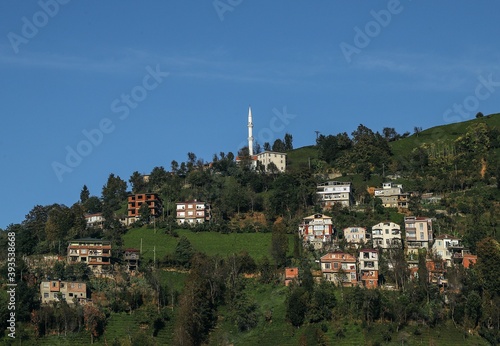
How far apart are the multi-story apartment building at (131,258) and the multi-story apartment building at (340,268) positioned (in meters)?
17.9

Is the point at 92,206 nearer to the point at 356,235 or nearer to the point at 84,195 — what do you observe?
the point at 84,195

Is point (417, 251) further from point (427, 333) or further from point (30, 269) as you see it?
point (30, 269)

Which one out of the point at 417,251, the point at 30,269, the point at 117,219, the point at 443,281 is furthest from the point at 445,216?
the point at 30,269

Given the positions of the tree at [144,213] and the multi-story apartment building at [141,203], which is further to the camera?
the multi-story apartment building at [141,203]

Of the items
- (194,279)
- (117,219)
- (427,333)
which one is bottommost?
(427,333)

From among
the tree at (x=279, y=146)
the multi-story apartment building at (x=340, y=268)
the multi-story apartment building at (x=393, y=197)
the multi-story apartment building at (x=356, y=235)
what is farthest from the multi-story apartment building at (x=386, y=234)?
the tree at (x=279, y=146)

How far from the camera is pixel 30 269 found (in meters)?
83.8

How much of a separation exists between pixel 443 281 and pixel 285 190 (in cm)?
2729

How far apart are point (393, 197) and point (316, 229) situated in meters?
13.5

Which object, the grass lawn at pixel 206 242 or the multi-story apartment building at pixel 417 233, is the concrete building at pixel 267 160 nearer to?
the grass lawn at pixel 206 242

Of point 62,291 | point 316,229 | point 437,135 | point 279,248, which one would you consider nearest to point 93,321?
point 62,291

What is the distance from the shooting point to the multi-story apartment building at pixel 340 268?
268 feet

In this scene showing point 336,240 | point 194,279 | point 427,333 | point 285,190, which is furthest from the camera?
point 285,190

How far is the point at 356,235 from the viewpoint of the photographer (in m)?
91.8
